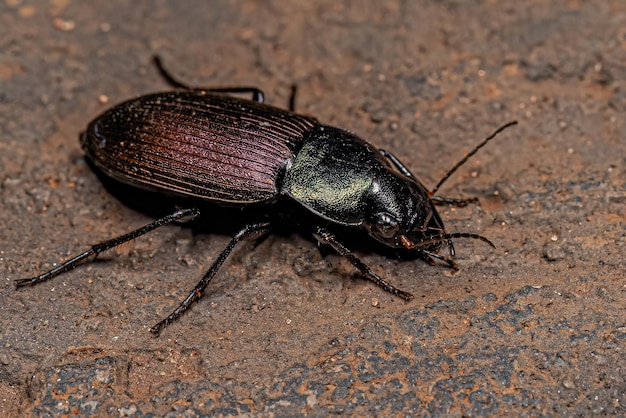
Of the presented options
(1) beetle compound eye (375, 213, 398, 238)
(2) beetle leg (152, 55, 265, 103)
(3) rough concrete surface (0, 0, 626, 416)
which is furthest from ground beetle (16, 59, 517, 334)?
(2) beetle leg (152, 55, 265, 103)

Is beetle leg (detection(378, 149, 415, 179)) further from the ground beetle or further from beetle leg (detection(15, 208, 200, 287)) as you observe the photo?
beetle leg (detection(15, 208, 200, 287))

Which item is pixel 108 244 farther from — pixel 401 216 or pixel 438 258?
pixel 438 258

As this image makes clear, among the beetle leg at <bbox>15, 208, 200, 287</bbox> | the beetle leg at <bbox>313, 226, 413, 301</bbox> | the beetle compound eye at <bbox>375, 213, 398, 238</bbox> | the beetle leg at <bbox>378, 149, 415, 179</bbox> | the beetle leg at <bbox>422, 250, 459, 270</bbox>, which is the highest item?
the beetle leg at <bbox>378, 149, 415, 179</bbox>

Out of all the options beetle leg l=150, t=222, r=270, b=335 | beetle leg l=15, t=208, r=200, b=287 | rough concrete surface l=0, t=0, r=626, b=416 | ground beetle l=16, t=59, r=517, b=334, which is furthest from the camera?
beetle leg l=15, t=208, r=200, b=287

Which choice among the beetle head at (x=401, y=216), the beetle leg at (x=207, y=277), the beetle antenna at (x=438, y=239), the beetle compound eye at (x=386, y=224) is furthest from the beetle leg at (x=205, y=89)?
the beetle antenna at (x=438, y=239)

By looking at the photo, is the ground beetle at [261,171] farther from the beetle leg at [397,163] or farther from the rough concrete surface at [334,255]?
the rough concrete surface at [334,255]

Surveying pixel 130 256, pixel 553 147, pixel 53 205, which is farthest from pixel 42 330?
pixel 553 147

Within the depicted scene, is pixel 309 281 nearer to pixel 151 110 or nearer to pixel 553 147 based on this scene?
pixel 151 110
